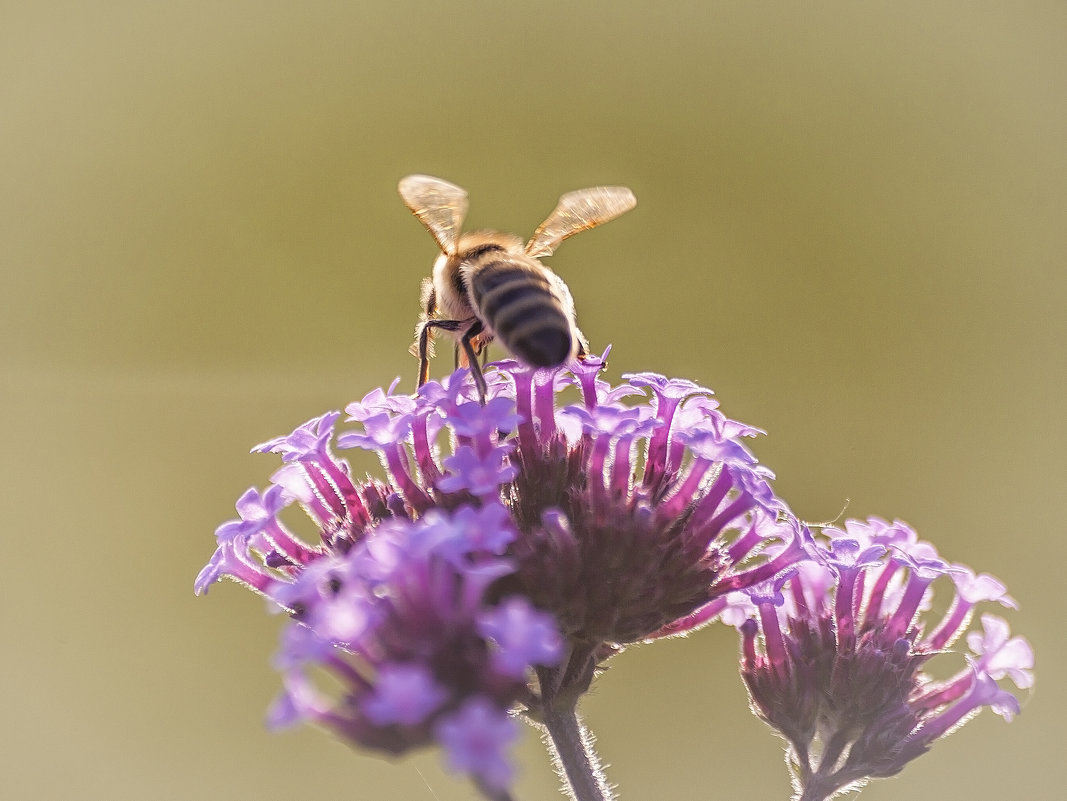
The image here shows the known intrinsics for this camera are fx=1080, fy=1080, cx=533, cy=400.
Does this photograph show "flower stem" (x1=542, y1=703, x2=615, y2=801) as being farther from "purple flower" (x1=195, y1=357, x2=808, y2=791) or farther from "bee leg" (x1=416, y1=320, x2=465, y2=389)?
"bee leg" (x1=416, y1=320, x2=465, y2=389)

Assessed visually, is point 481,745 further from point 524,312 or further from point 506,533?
point 524,312

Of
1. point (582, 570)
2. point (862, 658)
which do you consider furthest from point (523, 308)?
point (862, 658)

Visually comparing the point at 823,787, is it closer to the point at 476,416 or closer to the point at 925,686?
the point at 925,686

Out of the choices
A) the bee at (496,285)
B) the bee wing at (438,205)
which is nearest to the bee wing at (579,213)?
the bee at (496,285)

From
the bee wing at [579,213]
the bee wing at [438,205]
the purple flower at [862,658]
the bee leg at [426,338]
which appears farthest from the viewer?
the bee wing at [579,213]

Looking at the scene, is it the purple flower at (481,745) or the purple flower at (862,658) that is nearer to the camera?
the purple flower at (481,745)

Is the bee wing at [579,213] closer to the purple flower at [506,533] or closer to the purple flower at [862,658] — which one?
the purple flower at [506,533]
